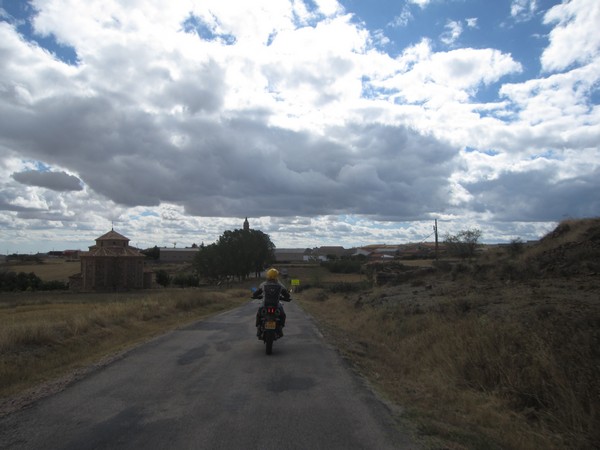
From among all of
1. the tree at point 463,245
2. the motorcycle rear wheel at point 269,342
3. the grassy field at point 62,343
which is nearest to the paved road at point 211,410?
the motorcycle rear wheel at point 269,342

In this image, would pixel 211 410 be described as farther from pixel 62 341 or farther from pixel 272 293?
pixel 62 341

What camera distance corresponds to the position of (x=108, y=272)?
3223 inches

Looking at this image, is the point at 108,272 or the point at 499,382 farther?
the point at 108,272

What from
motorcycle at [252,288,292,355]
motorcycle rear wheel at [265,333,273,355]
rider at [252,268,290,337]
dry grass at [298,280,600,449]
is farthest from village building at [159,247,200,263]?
dry grass at [298,280,600,449]

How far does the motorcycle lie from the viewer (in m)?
10.9

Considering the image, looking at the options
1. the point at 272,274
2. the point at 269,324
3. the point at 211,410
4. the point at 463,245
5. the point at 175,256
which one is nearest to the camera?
the point at 211,410

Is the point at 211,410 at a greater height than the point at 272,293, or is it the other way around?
the point at 272,293

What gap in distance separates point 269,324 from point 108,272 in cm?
7760

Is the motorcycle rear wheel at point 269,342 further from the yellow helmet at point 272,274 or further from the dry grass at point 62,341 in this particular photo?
the dry grass at point 62,341

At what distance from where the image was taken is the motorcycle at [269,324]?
1087cm

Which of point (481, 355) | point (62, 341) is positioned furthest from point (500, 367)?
point (62, 341)

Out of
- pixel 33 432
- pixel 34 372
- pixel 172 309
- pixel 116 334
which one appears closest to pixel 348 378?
pixel 33 432

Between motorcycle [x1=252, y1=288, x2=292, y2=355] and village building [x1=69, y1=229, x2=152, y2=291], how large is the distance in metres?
75.3

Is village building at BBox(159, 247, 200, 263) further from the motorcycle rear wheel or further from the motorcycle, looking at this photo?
the motorcycle rear wheel
